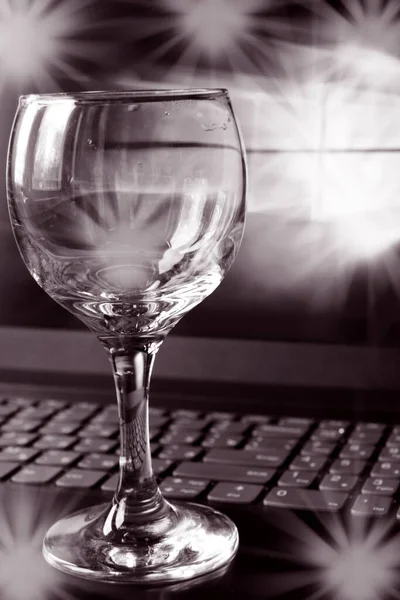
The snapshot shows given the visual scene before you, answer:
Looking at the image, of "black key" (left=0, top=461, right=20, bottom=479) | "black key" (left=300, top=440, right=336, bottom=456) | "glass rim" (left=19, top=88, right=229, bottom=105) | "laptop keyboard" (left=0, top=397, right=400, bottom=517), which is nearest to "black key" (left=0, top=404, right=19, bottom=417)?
"laptop keyboard" (left=0, top=397, right=400, bottom=517)

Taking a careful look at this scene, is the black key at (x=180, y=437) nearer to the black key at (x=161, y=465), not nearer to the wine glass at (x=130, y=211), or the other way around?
the black key at (x=161, y=465)

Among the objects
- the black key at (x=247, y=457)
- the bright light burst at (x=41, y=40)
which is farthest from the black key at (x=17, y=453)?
the bright light burst at (x=41, y=40)

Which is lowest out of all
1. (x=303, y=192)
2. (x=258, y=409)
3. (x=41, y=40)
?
(x=258, y=409)

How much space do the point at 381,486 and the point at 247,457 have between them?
0.09m

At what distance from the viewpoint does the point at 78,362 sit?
0.71m

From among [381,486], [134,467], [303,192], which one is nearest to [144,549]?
[134,467]

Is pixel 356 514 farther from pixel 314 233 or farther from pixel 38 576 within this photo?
pixel 314 233

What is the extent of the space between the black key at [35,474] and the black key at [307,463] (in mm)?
130

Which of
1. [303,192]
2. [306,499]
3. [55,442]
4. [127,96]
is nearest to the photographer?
[127,96]

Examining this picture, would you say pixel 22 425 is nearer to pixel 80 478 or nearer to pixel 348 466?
pixel 80 478

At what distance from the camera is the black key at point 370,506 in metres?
0.43

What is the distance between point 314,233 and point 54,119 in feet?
1.18

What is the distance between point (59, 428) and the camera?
581 millimetres

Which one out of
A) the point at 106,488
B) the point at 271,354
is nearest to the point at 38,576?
the point at 106,488
